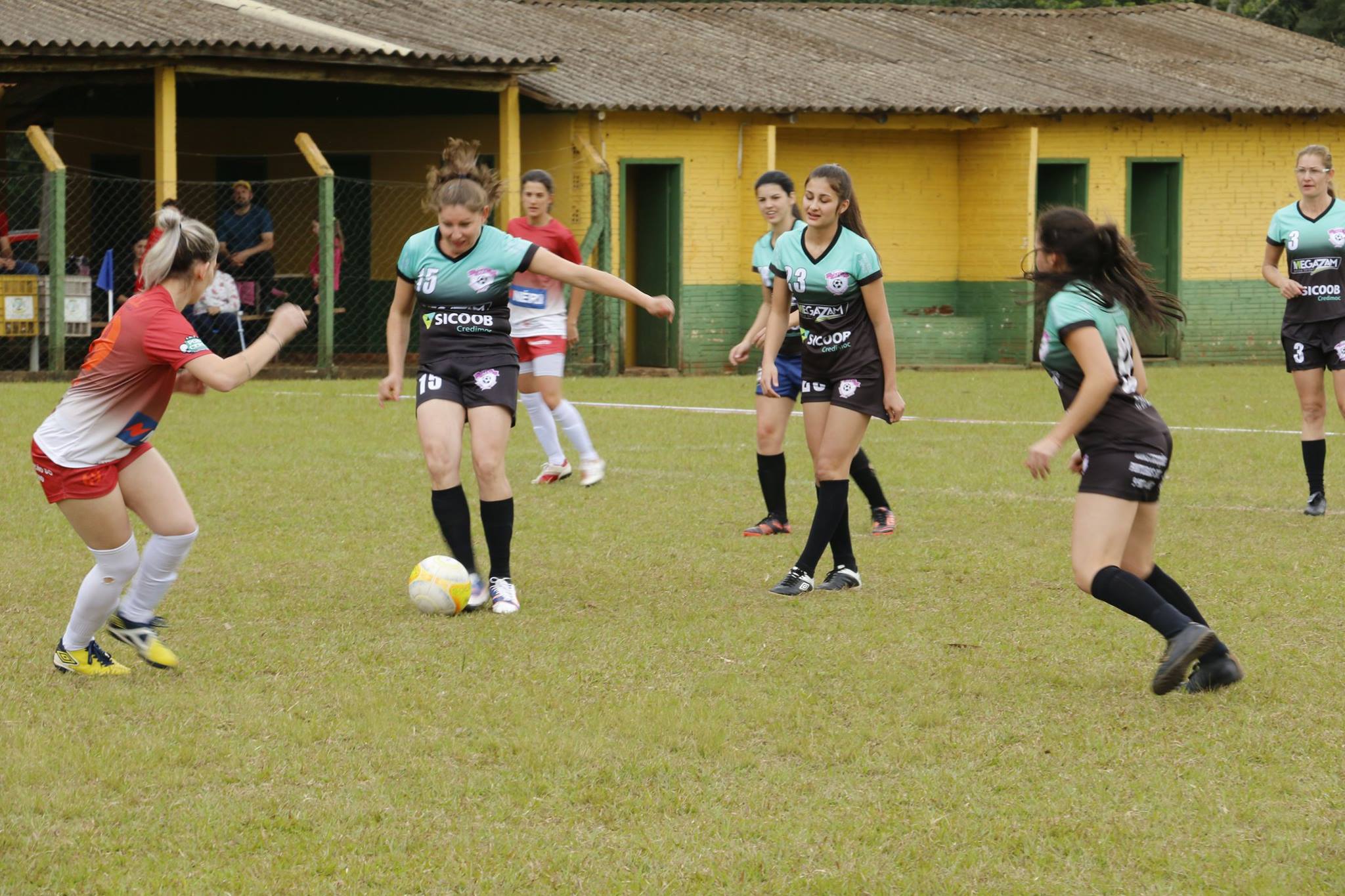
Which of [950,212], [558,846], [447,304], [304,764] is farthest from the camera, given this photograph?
[950,212]

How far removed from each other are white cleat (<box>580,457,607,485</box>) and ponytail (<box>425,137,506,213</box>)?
3655mm

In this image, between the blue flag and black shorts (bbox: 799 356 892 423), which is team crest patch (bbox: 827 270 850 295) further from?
the blue flag

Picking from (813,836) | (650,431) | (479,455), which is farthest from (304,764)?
(650,431)

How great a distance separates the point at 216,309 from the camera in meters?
19.9

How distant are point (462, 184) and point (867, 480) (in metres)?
3.20

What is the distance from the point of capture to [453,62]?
20984mm

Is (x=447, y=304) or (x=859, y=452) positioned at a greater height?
(x=447, y=304)

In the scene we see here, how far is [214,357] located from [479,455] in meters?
1.81

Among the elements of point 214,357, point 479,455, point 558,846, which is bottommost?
point 558,846

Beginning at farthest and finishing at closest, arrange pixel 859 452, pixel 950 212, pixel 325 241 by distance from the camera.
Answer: pixel 950 212
pixel 325 241
pixel 859 452

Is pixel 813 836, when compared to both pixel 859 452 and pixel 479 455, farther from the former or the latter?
pixel 859 452

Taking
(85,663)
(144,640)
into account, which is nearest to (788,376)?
(144,640)

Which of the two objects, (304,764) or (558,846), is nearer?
(558,846)

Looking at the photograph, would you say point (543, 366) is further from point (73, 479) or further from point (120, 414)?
point (73, 479)
